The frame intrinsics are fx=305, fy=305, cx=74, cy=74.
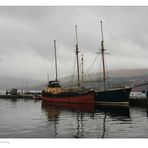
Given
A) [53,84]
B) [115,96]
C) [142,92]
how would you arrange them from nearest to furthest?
[115,96]
[142,92]
[53,84]

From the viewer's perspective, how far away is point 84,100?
48.8 meters

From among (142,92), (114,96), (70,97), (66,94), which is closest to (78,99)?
(70,97)

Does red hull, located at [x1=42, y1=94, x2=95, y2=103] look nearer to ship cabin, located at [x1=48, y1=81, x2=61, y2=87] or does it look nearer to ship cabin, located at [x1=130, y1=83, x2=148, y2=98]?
ship cabin, located at [x1=48, y1=81, x2=61, y2=87]

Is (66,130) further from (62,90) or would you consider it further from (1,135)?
(62,90)

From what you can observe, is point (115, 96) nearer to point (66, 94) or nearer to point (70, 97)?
point (70, 97)

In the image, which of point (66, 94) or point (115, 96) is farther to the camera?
point (66, 94)

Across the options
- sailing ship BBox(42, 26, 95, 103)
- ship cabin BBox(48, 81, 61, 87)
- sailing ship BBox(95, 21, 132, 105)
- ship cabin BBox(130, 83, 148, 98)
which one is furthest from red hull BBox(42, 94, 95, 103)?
ship cabin BBox(130, 83, 148, 98)

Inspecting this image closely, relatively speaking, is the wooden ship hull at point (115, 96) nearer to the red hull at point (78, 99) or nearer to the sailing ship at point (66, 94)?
the red hull at point (78, 99)

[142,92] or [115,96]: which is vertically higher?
[142,92]

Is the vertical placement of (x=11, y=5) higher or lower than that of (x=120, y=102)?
higher

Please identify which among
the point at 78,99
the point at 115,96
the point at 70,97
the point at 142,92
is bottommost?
the point at 78,99

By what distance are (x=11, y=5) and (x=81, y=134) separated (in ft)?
29.5

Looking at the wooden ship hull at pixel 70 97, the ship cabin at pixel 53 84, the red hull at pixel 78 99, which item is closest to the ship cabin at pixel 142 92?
the red hull at pixel 78 99
